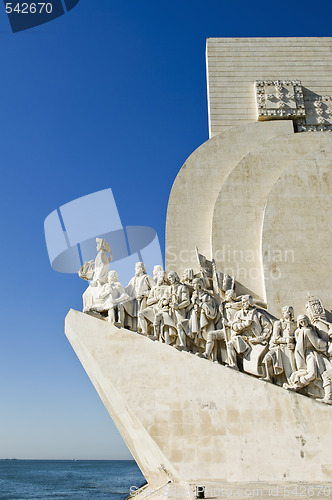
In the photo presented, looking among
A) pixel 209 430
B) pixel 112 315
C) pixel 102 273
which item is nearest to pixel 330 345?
pixel 209 430

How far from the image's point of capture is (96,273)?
877 centimetres

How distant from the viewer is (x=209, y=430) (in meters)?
6.58

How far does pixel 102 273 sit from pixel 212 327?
2417 mm

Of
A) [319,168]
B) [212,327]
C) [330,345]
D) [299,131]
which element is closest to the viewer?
[330,345]

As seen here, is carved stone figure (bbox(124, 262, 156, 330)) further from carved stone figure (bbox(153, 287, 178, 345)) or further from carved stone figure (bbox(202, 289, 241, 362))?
carved stone figure (bbox(202, 289, 241, 362))

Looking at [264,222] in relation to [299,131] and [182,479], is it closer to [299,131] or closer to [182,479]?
[299,131]

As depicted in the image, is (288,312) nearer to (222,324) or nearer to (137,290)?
(222,324)

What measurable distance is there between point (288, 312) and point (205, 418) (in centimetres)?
217

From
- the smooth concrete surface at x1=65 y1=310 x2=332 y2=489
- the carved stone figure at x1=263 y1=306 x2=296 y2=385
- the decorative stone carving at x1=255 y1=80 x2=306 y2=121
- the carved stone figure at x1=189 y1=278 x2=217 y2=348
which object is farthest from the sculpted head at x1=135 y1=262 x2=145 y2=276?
the decorative stone carving at x1=255 y1=80 x2=306 y2=121

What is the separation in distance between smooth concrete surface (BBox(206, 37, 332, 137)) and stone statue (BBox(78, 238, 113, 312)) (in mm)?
3837

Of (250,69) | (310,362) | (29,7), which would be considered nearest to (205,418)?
(310,362)

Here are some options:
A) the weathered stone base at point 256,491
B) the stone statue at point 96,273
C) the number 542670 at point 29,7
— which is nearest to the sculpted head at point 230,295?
the stone statue at point 96,273

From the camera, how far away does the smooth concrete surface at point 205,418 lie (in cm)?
629

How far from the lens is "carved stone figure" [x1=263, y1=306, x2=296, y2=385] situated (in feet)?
22.8
